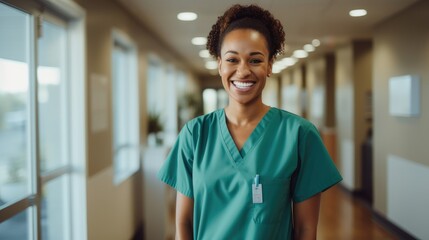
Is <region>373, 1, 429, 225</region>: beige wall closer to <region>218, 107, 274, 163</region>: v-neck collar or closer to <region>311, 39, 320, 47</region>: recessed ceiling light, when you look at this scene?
<region>311, 39, 320, 47</region>: recessed ceiling light

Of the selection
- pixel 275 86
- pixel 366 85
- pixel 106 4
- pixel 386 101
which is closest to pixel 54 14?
pixel 106 4

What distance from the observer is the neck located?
0.97 meters

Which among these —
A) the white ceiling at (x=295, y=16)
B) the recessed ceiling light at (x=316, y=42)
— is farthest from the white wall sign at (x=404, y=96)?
the recessed ceiling light at (x=316, y=42)

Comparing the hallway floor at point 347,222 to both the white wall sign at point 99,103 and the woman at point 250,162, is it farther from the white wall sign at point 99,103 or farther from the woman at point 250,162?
the woman at point 250,162

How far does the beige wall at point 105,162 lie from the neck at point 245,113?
57.8 inches

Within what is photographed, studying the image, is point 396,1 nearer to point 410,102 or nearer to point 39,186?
point 410,102

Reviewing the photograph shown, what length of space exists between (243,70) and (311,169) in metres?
0.25

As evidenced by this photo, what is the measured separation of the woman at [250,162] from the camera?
90 cm

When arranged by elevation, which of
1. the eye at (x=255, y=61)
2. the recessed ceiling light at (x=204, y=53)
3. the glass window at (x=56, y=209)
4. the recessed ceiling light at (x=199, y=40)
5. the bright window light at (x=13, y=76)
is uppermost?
the recessed ceiling light at (x=204, y=53)

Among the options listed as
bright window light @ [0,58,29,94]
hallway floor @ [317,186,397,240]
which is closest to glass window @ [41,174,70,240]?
bright window light @ [0,58,29,94]

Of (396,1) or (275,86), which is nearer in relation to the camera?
(396,1)

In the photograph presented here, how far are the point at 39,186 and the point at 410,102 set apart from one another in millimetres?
2405

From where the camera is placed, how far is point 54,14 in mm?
2047

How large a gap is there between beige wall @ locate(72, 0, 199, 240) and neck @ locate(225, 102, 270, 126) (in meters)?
1.47
